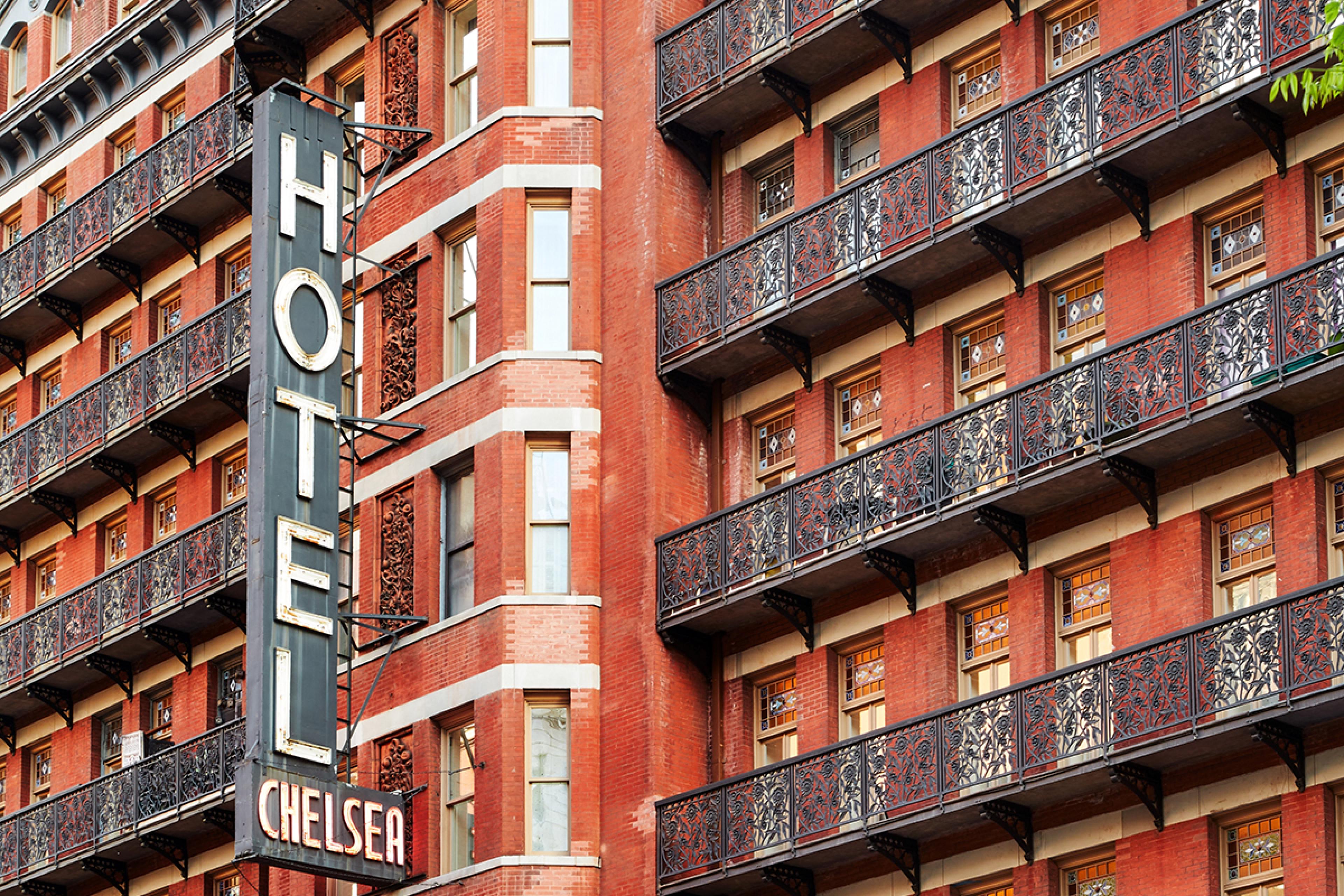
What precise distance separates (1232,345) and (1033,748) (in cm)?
551

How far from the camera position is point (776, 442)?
41.5 m

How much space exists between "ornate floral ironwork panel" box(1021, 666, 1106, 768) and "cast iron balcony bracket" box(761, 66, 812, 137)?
1097 centimetres

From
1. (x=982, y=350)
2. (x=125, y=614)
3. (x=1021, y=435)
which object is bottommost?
(x=1021, y=435)

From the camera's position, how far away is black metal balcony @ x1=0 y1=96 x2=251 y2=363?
49.7m

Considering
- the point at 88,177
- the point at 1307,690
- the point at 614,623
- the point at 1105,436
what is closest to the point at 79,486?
the point at 88,177

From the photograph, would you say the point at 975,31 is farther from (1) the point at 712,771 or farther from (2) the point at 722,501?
(1) the point at 712,771

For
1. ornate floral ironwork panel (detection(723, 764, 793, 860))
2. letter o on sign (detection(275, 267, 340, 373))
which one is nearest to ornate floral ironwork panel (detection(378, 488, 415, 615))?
letter o on sign (detection(275, 267, 340, 373))

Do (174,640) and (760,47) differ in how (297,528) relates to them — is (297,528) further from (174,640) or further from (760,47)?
(760,47)

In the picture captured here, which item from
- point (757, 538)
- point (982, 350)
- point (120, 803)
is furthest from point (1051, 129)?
point (120, 803)

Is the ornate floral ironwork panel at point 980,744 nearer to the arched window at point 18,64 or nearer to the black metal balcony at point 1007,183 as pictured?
the black metal balcony at point 1007,183

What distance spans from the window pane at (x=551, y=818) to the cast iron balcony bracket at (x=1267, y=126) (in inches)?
542

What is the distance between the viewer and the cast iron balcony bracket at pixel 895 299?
1523 inches

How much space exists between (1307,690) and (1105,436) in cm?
468

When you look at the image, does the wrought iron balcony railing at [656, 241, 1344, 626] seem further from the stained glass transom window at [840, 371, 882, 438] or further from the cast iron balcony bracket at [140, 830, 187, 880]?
the cast iron balcony bracket at [140, 830, 187, 880]
